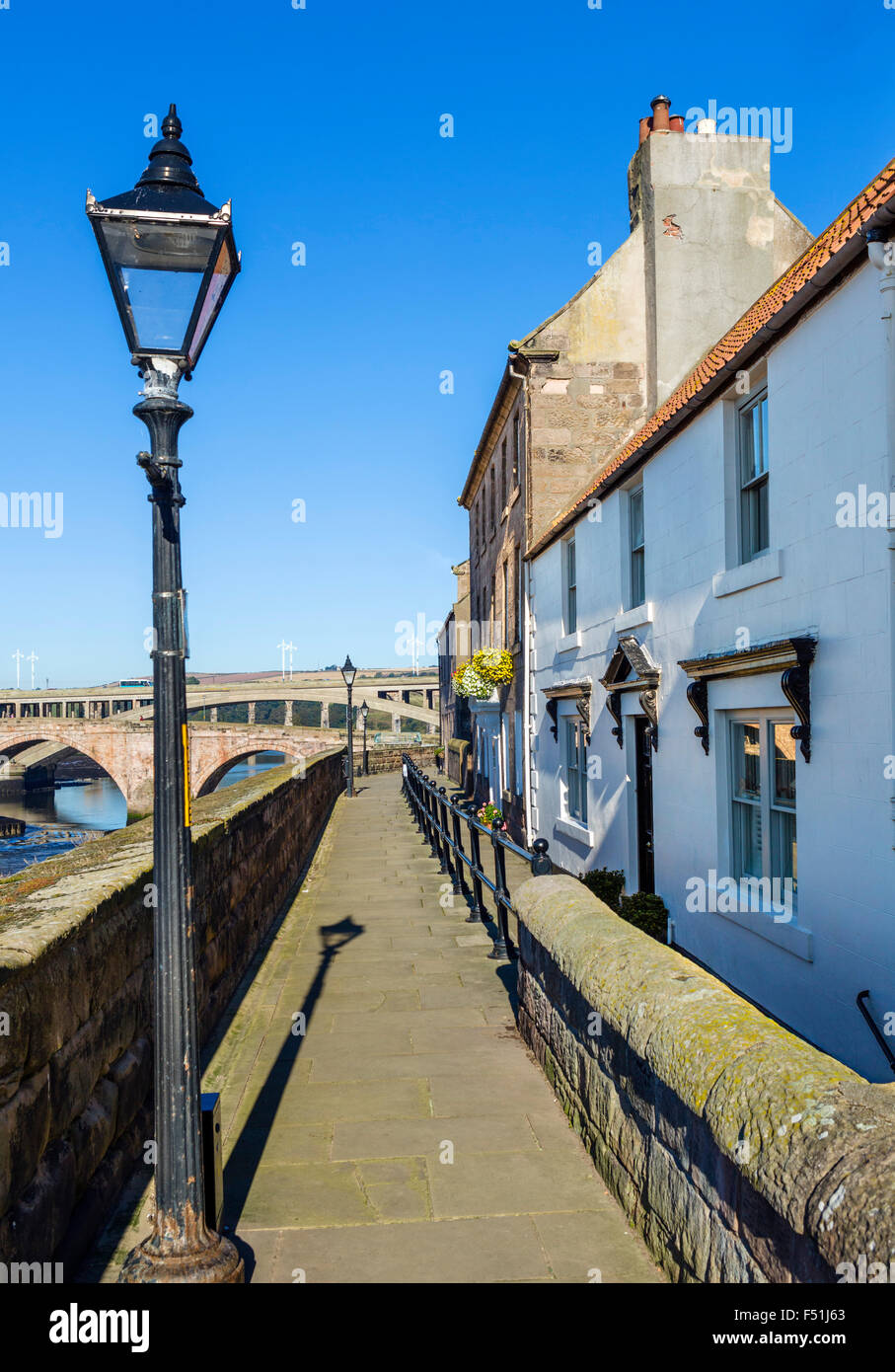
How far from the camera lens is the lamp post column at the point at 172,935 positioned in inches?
126

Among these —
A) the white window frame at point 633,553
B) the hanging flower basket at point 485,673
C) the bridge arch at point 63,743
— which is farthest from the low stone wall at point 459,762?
the bridge arch at point 63,743

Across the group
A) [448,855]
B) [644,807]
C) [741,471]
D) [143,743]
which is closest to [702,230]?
[741,471]

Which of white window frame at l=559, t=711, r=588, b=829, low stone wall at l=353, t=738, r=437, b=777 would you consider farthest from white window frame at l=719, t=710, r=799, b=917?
low stone wall at l=353, t=738, r=437, b=777

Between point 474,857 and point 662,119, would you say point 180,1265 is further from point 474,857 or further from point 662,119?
point 662,119

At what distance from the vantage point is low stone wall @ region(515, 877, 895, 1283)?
7.11ft

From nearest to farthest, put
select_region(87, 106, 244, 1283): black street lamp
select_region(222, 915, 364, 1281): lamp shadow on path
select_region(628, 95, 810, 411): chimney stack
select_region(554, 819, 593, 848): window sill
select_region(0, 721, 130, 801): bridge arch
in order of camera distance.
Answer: select_region(87, 106, 244, 1283): black street lamp < select_region(222, 915, 364, 1281): lamp shadow on path < select_region(554, 819, 593, 848): window sill < select_region(628, 95, 810, 411): chimney stack < select_region(0, 721, 130, 801): bridge arch

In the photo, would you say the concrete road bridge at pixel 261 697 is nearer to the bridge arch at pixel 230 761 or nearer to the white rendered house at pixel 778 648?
the bridge arch at pixel 230 761

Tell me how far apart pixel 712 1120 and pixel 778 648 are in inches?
168

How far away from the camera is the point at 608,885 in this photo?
10.7 m

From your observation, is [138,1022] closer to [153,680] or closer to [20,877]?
[20,877]

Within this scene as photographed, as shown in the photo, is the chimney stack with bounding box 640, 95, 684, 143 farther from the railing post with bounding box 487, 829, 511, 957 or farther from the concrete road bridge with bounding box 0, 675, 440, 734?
the concrete road bridge with bounding box 0, 675, 440, 734

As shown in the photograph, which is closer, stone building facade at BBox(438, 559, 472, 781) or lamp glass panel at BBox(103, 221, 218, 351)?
lamp glass panel at BBox(103, 221, 218, 351)

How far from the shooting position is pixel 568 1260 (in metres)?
3.60

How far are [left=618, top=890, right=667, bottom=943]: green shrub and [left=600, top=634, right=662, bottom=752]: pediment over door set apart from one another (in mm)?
1494
